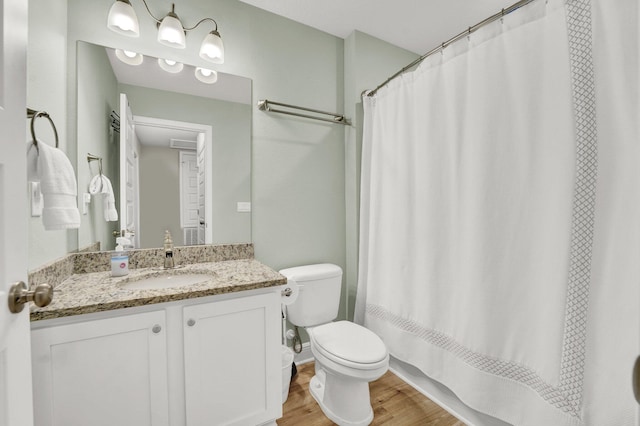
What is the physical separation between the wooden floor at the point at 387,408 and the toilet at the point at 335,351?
0.06m

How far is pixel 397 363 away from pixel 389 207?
111 cm

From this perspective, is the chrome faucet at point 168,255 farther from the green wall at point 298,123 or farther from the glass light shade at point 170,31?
the glass light shade at point 170,31

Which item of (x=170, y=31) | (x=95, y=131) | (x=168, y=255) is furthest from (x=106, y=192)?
(x=170, y=31)

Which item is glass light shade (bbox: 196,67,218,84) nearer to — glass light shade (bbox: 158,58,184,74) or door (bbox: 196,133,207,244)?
glass light shade (bbox: 158,58,184,74)

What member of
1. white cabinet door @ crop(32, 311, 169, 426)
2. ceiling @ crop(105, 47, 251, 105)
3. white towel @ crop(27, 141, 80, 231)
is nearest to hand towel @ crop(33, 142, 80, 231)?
white towel @ crop(27, 141, 80, 231)

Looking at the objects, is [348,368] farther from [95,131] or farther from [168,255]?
[95,131]

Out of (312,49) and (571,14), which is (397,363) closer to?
(571,14)

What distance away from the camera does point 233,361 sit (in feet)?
4.09

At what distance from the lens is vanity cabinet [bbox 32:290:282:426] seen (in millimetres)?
974

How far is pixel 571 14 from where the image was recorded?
38.7 inches

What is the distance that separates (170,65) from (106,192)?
81cm

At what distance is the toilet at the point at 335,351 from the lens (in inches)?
54.6

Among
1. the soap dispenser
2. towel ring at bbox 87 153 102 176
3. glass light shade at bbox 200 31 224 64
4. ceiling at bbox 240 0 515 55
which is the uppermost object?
ceiling at bbox 240 0 515 55

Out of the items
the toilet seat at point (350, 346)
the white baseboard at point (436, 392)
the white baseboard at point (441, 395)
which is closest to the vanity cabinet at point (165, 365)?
the toilet seat at point (350, 346)
